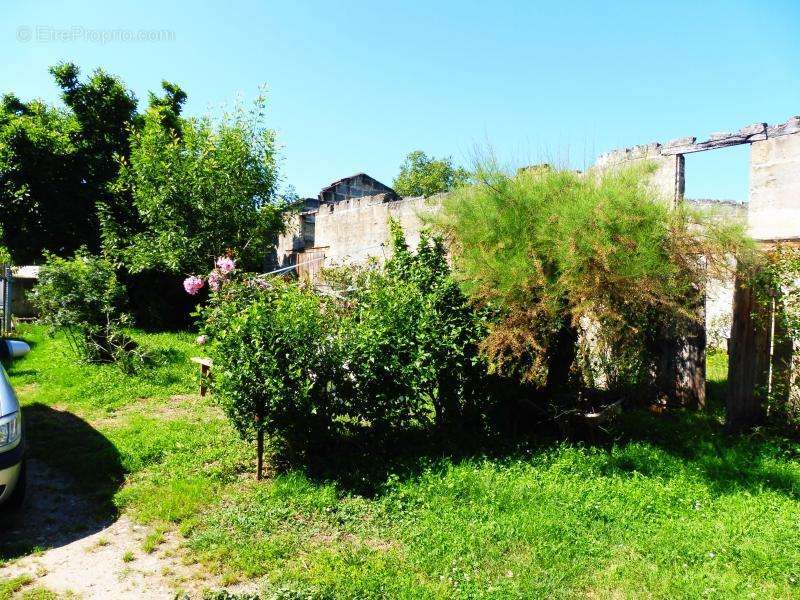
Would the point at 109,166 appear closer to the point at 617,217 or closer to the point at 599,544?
the point at 617,217

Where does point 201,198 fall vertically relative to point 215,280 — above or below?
above

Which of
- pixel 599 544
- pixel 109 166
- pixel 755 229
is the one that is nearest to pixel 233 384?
pixel 599 544

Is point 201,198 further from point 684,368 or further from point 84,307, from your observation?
point 684,368

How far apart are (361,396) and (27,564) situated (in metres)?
2.61

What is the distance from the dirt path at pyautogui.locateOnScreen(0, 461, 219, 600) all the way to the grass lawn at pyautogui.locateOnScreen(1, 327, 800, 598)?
0.52 ft

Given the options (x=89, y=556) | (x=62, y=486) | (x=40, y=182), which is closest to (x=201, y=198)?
(x=40, y=182)

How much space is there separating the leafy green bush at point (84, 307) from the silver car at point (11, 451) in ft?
16.1

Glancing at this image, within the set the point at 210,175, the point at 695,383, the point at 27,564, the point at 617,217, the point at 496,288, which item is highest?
the point at 210,175

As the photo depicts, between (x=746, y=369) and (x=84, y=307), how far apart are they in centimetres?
933

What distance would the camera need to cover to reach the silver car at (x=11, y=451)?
3898mm

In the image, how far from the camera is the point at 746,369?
5.11 meters

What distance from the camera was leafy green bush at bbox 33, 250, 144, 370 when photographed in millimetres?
8969

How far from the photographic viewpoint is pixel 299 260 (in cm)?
1315

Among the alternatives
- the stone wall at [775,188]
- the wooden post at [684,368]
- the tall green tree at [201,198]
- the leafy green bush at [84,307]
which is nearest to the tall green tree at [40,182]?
the tall green tree at [201,198]
